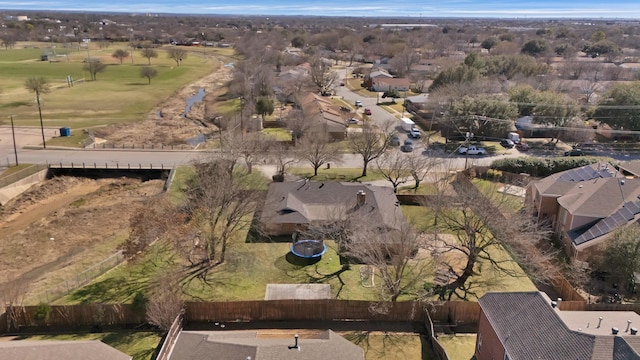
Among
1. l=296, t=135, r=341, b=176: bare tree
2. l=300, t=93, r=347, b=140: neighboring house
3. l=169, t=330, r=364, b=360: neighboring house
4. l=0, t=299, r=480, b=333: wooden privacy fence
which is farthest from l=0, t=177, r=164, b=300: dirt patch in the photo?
l=300, t=93, r=347, b=140: neighboring house

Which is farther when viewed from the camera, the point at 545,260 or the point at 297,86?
the point at 297,86

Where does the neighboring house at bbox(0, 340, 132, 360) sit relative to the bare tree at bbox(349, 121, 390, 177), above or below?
below

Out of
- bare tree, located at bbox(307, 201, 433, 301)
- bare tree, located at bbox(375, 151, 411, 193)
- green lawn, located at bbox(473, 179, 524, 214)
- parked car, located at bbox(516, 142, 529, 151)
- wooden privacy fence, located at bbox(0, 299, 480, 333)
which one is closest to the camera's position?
wooden privacy fence, located at bbox(0, 299, 480, 333)

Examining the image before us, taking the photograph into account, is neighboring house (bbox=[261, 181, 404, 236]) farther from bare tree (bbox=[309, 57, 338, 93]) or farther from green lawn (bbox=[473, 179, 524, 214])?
bare tree (bbox=[309, 57, 338, 93])

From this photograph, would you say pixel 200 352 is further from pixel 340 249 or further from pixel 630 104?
pixel 630 104

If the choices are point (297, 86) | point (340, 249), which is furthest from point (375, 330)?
point (297, 86)

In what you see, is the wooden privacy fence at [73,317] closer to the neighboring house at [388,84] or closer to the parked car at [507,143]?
the parked car at [507,143]

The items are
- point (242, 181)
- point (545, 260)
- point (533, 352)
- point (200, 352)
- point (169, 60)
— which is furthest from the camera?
point (169, 60)

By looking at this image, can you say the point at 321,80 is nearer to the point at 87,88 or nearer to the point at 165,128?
the point at 165,128
